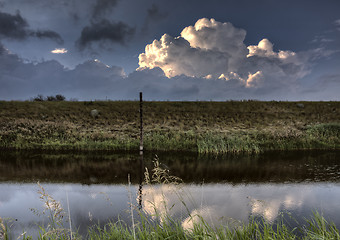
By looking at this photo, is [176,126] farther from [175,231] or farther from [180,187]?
[175,231]

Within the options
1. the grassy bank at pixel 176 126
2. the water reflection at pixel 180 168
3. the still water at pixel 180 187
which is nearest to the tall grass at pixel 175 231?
the still water at pixel 180 187

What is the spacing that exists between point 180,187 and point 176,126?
26.1 metres

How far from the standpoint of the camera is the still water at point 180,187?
29.3 ft

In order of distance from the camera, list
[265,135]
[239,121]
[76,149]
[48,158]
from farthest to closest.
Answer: [239,121] → [265,135] → [76,149] → [48,158]

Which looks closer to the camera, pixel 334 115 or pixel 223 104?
pixel 334 115

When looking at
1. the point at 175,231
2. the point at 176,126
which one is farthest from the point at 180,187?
the point at 176,126

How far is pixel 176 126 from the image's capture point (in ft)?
115

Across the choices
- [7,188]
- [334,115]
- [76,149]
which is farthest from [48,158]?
[334,115]

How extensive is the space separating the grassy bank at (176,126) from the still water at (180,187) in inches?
192

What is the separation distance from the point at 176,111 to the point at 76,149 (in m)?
20.3

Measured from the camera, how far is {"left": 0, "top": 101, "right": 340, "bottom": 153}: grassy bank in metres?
27.3

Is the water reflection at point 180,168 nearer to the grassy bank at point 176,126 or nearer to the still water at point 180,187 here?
the still water at point 180,187

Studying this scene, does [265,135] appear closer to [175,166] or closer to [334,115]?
[175,166]

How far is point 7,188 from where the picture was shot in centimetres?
1290
